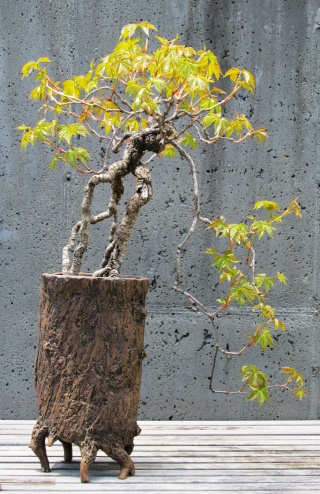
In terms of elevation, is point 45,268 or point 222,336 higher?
point 45,268

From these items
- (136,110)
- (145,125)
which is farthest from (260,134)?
(136,110)

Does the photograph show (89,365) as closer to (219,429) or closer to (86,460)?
(86,460)

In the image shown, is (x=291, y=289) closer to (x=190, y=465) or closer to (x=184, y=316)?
(x=184, y=316)

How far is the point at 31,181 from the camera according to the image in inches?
97.3

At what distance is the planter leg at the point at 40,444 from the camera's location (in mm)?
1742

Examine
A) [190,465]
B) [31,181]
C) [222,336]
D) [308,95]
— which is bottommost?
[190,465]

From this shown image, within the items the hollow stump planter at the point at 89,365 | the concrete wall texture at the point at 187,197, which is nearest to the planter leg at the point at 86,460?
the hollow stump planter at the point at 89,365

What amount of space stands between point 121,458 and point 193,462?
9.2 inches

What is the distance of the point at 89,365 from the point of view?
1.70m

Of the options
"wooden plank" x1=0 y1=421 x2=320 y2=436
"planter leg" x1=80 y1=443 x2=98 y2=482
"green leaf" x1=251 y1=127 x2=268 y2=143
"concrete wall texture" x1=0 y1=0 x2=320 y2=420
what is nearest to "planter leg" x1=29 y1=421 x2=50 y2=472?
"planter leg" x1=80 y1=443 x2=98 y2=482

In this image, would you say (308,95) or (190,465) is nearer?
(190,465)

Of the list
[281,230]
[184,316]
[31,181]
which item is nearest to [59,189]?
[31,181]

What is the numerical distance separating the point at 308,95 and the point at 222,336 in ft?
2.97

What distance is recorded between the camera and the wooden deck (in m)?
1.66
